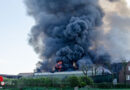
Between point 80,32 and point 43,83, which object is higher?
point 80,32

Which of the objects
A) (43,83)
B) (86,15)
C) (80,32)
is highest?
(86,15)

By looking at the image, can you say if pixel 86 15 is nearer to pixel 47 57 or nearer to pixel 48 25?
pixel 48 25

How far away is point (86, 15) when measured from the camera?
334ft

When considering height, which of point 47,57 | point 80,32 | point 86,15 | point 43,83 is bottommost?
point 43,83

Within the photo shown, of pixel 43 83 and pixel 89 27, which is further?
pixel 89 27

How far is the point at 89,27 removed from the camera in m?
98.7

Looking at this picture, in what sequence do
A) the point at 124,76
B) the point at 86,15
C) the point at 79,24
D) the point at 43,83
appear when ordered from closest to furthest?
1. the point at 43,83
2. the point at 124,76
3. the point at 79,24
4. the point at 86,15

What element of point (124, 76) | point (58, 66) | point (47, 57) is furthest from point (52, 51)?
point (124, 76)

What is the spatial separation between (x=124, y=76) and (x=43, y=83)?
2376cm

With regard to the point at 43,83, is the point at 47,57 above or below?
above

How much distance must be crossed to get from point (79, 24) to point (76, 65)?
50.1 feet

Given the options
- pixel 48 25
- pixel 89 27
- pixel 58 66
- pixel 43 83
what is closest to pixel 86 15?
pixel 89 27

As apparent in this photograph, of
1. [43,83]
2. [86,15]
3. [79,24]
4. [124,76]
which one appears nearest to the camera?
[43,83]

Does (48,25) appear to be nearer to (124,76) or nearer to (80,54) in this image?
(80,54)
